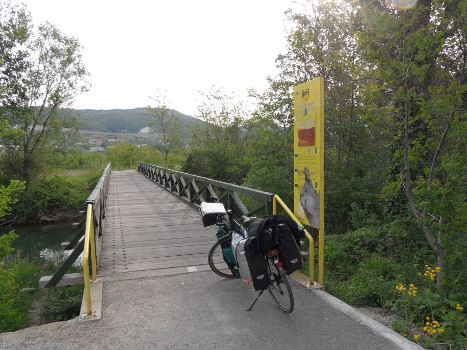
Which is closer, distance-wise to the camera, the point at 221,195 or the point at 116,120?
the point at 221,195

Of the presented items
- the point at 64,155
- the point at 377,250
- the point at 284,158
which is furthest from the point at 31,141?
the point at 377,250

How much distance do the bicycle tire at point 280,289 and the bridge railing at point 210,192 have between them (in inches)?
63.0

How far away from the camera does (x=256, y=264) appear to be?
11.3 feet

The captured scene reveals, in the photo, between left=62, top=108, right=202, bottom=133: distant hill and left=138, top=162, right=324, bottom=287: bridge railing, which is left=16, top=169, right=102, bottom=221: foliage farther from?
left=62, top=108, right=202, bottom=133: distant hill

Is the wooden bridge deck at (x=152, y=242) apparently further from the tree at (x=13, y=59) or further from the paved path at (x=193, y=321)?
the tree at (x=13, y=59)

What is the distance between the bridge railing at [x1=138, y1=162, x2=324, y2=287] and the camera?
4.76 meters

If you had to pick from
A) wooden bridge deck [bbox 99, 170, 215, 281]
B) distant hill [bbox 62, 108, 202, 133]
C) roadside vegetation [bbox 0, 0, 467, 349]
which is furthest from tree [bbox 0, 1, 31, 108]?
distant hill [bbox 62, 108, 202, 133]

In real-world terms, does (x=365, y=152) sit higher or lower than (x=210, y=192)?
higher

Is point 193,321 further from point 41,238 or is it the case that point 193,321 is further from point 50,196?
point 50,196

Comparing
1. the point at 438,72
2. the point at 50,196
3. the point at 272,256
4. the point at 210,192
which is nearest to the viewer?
the point at 272,256

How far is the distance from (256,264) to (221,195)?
22.6ft

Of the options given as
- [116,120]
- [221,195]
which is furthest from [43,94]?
[116,120]

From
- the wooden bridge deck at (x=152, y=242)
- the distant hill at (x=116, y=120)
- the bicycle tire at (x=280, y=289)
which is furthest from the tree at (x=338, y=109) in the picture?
the distant hill at (x=116, y=120)

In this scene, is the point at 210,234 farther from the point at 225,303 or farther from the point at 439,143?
the point at 439,143
